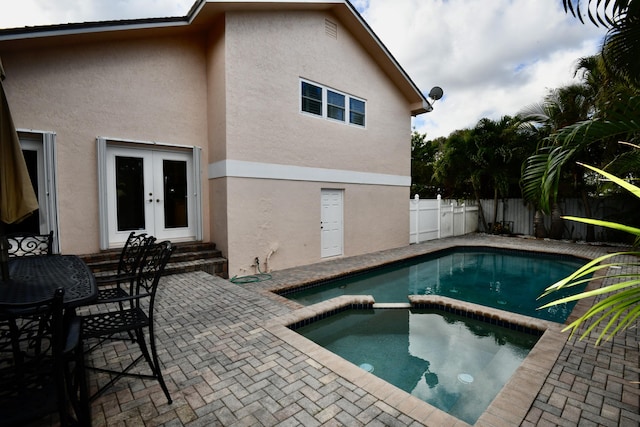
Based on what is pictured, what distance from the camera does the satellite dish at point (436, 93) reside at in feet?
38.9

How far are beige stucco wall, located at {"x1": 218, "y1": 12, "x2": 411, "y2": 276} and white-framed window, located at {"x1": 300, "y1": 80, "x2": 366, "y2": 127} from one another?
0.58 feet

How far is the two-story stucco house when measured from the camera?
6055mm

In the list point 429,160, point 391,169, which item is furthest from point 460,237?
point 429,160

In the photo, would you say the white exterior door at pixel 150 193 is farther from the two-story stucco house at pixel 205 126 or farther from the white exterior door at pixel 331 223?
the white exterior door at pixel 331 223

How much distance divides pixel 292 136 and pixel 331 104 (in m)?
1.96

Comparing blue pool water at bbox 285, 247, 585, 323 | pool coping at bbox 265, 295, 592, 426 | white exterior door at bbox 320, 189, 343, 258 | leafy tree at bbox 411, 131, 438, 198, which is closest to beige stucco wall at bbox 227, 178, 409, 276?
white exterior door at bbox 320, 189, 343, 258

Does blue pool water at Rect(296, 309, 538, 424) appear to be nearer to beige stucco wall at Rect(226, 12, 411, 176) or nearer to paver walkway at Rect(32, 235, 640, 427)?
paver walkway at Rect(32, 235, 640, 427)

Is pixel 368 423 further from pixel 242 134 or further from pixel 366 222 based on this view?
pixel 366 222

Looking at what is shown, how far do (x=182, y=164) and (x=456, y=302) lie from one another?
7050 mm

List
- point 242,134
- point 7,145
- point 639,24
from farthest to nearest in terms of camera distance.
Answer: point 242,134, point 639,24, point 7,145

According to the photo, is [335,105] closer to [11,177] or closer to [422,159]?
[11,177]

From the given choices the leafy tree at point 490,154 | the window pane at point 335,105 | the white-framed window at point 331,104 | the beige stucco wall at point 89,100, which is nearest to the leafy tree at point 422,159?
the leafy tree at point 490,154

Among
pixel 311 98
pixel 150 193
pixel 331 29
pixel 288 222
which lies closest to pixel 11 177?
pixel 150 193

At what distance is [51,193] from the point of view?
5945 millimetres
